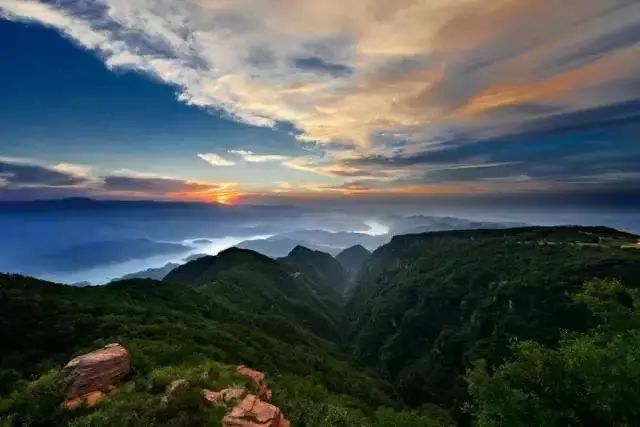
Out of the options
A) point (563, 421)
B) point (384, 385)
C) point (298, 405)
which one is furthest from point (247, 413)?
point (384, 385)

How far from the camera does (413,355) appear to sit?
647 feet

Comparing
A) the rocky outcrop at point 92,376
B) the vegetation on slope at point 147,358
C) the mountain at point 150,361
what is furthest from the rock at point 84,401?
the vegetation on slope at point 147,358

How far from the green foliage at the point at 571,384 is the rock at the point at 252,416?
1601 centimetres

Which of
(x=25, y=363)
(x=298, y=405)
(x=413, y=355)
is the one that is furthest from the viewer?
(x=413, y=355)

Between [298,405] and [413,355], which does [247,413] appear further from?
[413,355]

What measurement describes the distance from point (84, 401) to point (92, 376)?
2659mm

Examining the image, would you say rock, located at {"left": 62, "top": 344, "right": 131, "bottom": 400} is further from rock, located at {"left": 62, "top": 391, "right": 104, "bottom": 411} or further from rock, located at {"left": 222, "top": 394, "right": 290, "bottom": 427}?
rock, located at {"left": 222, "top": 394, "right": 290, "bottom": 427}

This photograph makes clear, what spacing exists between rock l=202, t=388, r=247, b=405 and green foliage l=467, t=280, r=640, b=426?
19.2m

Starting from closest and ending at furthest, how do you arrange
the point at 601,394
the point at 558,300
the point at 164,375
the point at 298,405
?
the point at 601,394 < the point at 164,375 < the point at 298,405 < the point at 558,300

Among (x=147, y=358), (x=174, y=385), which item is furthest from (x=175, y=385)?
(x=147, y=358)

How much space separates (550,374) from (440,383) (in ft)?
484

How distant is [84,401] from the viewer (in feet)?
→ 97.9

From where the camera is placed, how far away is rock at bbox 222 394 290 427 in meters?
26.2

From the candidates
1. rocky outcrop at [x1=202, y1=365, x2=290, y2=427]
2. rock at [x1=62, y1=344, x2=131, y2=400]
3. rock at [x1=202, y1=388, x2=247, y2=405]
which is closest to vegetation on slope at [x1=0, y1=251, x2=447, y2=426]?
rock at [x1=62, y1=344, x2=131, y2=400]
